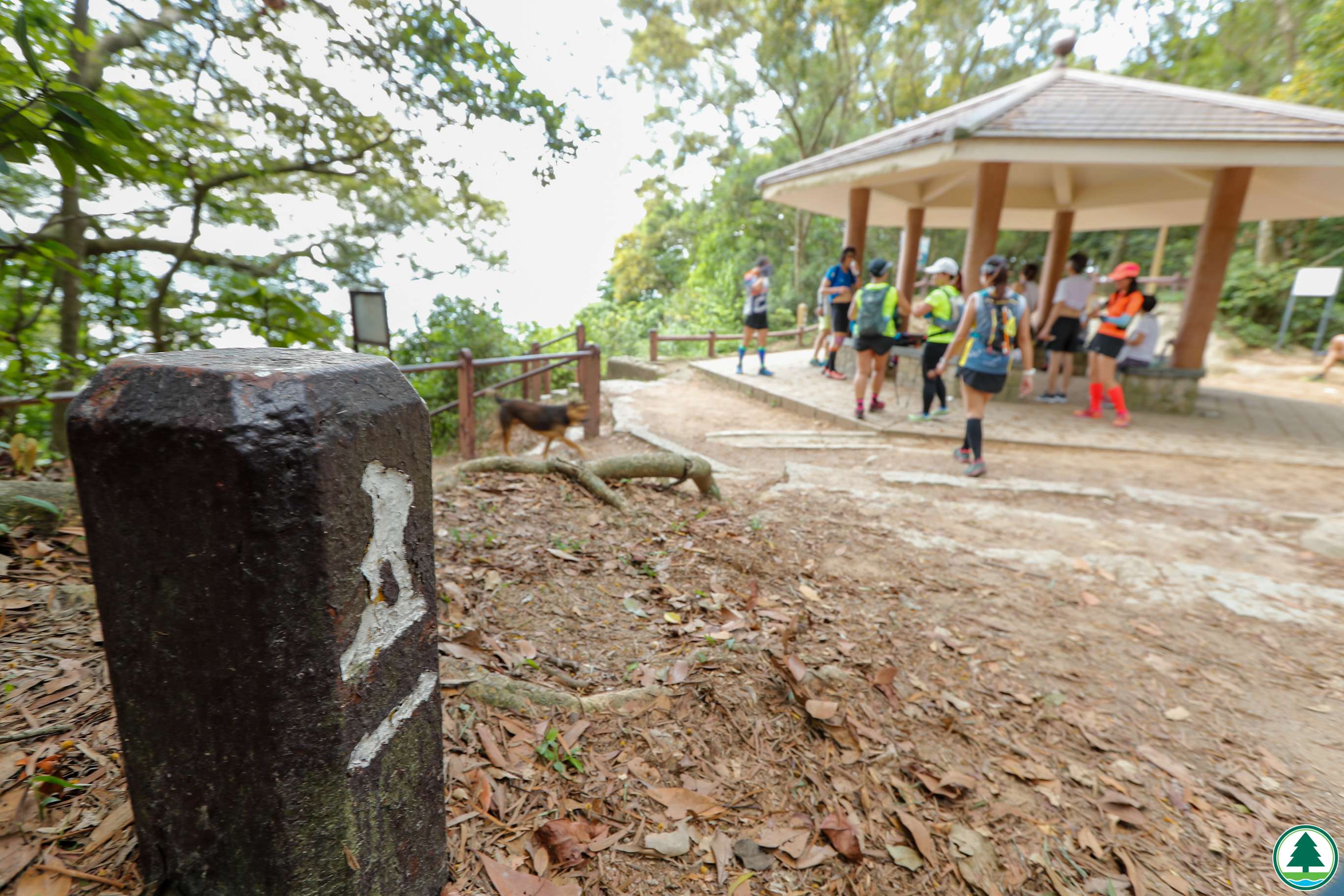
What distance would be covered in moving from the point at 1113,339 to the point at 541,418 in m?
6.68

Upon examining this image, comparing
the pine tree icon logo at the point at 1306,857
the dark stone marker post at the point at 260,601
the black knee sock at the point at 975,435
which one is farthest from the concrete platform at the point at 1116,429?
the dark stone marker post at the point at 260,601

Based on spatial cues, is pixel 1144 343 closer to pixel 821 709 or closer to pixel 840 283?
pixel 840 283

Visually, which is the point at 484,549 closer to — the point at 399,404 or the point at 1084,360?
the point at 399,404

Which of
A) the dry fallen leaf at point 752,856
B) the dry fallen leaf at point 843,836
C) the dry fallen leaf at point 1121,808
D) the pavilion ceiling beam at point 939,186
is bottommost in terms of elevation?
the dry fallen leaf at point 1121,808

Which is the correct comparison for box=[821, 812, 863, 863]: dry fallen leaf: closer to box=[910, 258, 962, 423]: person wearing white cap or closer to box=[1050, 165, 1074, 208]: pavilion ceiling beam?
box=[910, 258, 962, 423]: person wearing white cap

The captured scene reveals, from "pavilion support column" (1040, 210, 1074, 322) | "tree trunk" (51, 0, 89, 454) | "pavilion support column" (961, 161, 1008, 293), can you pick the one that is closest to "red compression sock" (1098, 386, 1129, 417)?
"pavilion support column" (961, 161, 1008, 293)

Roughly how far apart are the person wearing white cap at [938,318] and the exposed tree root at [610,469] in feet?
11.2

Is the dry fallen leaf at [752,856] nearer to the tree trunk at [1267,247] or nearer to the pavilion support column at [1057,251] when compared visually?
the pavilion support column at [1057,251]

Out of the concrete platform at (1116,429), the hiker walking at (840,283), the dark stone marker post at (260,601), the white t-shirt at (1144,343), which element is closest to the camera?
the dark stone marker post at (260,601)

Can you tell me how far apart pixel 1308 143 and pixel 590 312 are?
16.4 metres

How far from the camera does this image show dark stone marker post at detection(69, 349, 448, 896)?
93 centimetres

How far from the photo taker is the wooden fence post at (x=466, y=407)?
5.89 metres

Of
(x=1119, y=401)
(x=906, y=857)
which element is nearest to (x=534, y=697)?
(x=906, y=857)

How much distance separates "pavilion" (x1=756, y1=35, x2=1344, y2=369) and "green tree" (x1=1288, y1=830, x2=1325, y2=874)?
283 inches
